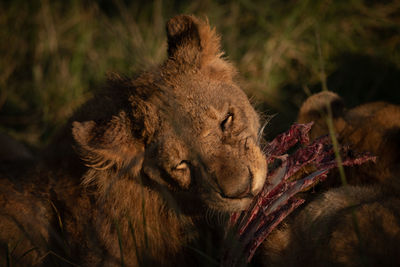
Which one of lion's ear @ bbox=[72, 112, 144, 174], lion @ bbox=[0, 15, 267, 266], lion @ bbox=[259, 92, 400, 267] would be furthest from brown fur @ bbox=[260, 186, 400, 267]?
lion's ear @ bbox=[72, 112, 144, 174]

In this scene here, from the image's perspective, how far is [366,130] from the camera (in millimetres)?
2904

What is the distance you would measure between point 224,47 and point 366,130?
2.30m

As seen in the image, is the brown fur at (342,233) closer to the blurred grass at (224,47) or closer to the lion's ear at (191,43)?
the lion's ear at (191,43)

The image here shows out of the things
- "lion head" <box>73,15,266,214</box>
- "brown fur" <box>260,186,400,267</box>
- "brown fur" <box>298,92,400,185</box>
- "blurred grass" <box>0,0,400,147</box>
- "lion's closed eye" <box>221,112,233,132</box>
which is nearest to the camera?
"brown fur" <box>260,186,400,267</box>

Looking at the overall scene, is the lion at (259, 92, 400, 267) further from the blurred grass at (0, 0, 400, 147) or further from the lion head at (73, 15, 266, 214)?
the blurred grass at (0, 0, 400, 147)

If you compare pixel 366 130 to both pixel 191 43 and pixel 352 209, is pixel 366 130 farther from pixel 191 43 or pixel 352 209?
pixel 191 43

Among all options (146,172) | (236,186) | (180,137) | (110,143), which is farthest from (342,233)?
(110,143)

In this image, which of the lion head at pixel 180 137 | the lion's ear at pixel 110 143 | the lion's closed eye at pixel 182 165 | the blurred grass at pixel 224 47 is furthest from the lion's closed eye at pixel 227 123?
the blurred grass at pixel 224 47

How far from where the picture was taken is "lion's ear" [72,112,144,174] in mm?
2115

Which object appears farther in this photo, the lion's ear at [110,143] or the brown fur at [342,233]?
the lion's ear at [110,143]

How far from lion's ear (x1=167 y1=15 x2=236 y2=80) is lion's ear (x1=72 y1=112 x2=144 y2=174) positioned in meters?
0.51

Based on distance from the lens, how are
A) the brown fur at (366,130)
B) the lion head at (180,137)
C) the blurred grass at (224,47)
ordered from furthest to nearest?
the blurred grass at (224,47) → the brown fur at (366,130) → the lion head at (180,137)

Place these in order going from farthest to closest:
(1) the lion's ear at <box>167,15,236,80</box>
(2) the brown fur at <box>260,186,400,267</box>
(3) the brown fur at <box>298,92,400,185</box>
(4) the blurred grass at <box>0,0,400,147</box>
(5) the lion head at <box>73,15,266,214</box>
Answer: (4) the blurred grass at <box>0,0,400,147</box>
(3) the brown fur at <box>298,92,400,185</box>
(1) the lion's ear at <box>167,15,236,80</box>
(5) the lion head at <box>73,15,266,214</box>
(2) the brown fur at <box>260,186,400,267</box>

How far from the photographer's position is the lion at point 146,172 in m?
2.13
